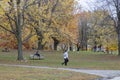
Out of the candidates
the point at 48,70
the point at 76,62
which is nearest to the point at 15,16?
the point at 76,62

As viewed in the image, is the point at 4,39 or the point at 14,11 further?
the point at 4,39

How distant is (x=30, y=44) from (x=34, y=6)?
38.2 metres

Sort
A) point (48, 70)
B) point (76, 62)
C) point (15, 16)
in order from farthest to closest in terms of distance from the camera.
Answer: point (76, 62), point (15, 16), point (48, 70)

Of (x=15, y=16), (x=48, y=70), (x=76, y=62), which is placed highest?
(x=15, y=16)

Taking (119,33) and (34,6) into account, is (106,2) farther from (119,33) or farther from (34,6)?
(34,6)

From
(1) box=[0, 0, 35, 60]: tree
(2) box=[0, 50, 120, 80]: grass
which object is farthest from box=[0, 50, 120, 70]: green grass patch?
(1) box=[0, 0, 35, 60]: tree

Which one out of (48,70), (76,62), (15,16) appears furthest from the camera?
(76,62)

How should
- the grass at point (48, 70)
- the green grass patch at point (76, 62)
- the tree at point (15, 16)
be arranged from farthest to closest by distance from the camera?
the tree at point (15, 16) → the green grass patch at point (76, 62) → the grass at point (48, 70)

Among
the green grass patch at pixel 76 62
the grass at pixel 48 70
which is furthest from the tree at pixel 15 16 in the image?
the grass at pixel 48 70

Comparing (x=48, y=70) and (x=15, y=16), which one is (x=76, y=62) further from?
(x=48, y=70)

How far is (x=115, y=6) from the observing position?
56.8m

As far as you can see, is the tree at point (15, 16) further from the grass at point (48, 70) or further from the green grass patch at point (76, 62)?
the grass at point (48, 70)

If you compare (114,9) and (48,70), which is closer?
(48,70)

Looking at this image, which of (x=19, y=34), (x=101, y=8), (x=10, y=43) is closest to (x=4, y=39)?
(x=10, y=43)
